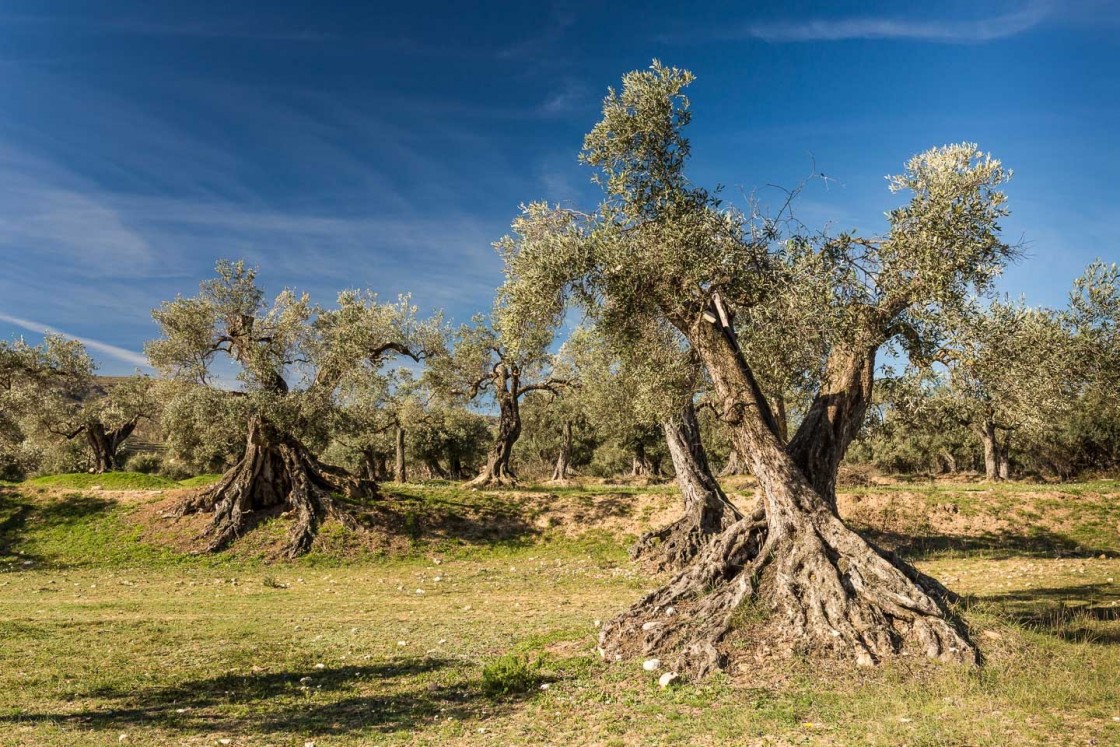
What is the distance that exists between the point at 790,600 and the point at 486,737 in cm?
544

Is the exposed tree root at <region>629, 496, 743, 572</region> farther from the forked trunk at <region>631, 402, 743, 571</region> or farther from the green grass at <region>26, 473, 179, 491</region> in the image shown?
the green grass at <region>26, 473, 179, 491</region>

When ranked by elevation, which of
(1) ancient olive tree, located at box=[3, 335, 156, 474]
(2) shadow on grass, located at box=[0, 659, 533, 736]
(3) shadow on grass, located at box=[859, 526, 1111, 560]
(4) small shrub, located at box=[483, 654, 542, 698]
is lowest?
(3) shadow on grass, located at box=[859, 526, 1111, 560]

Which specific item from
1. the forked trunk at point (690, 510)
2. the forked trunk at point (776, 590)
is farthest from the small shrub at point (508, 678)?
the forked trunk at point (690, 510)

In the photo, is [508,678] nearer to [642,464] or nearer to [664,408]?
[664,408]

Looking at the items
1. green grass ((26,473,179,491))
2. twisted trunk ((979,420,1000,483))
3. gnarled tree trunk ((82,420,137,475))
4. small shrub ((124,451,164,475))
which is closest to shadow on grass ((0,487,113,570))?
green grass ((26,473,179,491))

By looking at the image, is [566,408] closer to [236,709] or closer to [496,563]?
[496,563]

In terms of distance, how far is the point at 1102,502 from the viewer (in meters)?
29.6

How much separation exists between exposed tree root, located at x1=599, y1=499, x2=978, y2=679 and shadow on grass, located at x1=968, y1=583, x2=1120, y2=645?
204cm

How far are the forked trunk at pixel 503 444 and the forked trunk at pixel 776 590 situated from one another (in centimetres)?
2551

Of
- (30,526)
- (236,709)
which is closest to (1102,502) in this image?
(236,709)

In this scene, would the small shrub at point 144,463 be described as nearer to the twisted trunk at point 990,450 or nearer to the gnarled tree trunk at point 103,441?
the gnarled tree trunk at point 103,441

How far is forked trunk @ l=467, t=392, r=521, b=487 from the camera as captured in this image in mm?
39000

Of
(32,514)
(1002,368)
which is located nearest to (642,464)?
(32,514)

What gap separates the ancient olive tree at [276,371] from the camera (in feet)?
96.6
